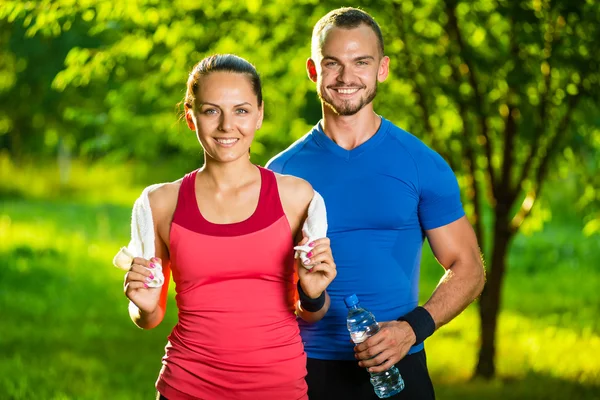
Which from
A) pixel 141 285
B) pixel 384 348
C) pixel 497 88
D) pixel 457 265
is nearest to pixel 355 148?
pixel 457 265

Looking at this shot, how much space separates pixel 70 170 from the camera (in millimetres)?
33594

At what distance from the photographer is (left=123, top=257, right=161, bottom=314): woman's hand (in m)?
2.99

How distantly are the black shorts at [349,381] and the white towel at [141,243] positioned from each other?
84 centimetres

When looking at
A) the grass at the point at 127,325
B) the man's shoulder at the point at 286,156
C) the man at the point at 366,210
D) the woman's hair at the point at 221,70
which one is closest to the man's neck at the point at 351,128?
the man at the point at 366,210

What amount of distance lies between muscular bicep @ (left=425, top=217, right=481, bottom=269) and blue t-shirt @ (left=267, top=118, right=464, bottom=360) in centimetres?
4

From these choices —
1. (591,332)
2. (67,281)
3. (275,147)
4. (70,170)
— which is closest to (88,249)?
(67,281)

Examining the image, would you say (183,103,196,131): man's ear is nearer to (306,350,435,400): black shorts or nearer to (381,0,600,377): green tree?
(306,350,435,400): black shorts

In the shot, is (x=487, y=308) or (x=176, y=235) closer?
(x=176, y=235)

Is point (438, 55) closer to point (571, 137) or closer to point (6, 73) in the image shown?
point (571, 137)

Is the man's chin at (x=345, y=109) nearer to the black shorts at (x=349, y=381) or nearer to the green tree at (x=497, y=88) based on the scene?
the black shorts at (x=349, y=381)

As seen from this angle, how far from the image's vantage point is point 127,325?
11969 millimetres

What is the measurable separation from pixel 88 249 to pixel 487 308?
34.8ft

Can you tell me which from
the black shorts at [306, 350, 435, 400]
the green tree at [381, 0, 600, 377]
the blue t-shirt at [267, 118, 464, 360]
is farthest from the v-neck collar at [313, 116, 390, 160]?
the green tree at [381, 0, 600, 377]

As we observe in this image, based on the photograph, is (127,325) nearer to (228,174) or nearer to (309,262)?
(228,174)
